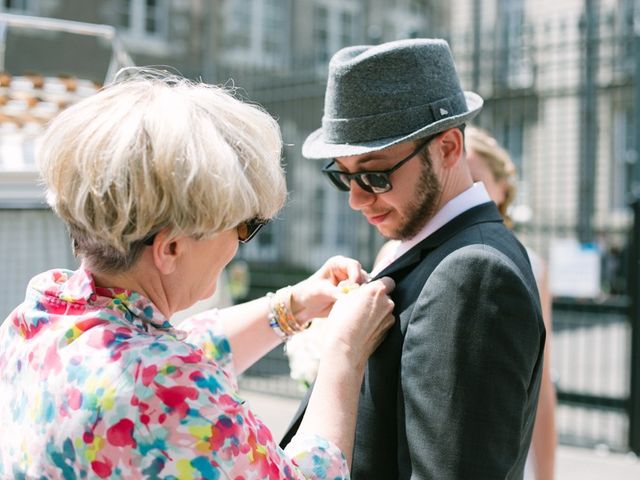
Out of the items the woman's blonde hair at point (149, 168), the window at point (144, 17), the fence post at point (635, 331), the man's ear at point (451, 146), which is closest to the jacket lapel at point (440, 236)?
the man's ear at point (451, 146)

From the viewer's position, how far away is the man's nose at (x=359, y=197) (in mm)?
1755

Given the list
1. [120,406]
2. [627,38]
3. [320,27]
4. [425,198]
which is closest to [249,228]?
[120,406]

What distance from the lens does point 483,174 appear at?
2.70 metres

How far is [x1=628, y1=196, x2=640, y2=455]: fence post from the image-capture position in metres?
5.41

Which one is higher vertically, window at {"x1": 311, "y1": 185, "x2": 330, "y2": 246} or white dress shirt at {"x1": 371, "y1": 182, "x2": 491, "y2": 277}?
white dress shirt at {"x1": 371, "y1": 182, "x2": 491, "y2": 277}

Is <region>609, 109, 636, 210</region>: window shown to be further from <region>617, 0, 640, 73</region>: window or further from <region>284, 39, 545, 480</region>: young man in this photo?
<region>284, 39, 545, 480</region>: young man

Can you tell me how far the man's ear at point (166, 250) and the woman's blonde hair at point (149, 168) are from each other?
2 centimetres

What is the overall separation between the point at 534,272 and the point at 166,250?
5.54 ft

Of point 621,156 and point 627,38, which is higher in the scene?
point 627,38

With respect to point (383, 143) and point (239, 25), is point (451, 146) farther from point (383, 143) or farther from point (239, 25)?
point (239, 25)

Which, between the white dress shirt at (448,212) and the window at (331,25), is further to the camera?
the window at (331,25)

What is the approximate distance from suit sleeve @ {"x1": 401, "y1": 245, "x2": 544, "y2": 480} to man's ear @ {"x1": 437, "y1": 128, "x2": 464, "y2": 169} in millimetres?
349

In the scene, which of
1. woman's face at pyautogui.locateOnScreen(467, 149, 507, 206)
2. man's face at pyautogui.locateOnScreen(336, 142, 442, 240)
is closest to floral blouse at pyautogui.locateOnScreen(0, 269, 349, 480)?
man's face at pyautogui.locateOnScreen(336, 142, 442, 240)

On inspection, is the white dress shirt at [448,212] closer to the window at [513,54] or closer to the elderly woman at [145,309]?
the elderly woman at [145,309]
